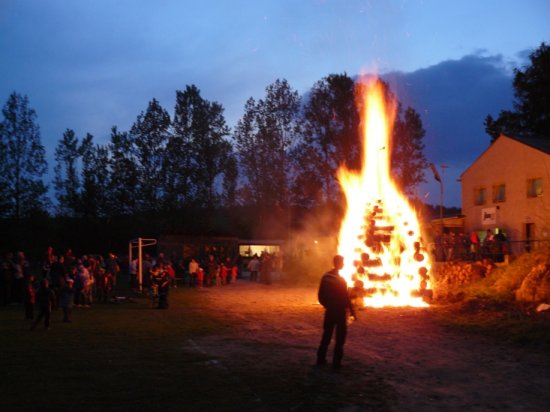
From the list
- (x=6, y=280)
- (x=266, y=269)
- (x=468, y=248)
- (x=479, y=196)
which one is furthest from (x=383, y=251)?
(x=479, y=196)

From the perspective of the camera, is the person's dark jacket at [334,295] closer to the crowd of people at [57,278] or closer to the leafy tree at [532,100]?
the crowd of people at [57,278]

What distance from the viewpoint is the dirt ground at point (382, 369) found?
23.6 ft

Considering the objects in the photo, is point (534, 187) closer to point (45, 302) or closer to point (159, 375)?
point (45, 302)

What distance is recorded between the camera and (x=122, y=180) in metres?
50.9

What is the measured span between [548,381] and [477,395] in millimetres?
1474

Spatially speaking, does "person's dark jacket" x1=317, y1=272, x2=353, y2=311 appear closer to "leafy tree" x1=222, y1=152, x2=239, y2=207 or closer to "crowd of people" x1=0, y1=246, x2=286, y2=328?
"crowd of people" x1=0, y1=246, x2=286, y2=328

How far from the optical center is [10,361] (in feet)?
31.4

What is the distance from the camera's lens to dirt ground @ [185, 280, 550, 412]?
7191 mm

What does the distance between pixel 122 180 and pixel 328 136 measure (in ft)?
62.0

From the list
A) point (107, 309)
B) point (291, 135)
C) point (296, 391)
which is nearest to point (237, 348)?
point (296, 391)

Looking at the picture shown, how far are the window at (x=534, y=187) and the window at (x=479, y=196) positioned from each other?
3.89m

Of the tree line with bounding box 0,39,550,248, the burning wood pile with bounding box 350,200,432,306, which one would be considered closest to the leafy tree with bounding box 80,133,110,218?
the tree line with bounding box 0,39,550,248

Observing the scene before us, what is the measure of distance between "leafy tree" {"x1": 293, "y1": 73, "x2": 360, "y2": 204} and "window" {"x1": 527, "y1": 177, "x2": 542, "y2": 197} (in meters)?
16.2

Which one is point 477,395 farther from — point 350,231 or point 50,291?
point 350,231
